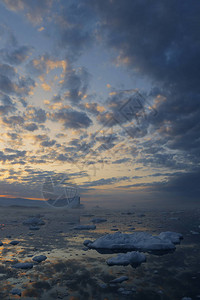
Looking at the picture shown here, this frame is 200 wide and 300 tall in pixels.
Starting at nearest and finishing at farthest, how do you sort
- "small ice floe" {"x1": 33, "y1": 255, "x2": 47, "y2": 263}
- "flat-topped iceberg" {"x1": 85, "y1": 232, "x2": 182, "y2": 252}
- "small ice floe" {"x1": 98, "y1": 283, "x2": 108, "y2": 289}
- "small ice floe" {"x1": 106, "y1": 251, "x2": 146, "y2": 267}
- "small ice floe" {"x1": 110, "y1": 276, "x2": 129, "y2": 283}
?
"small ice floe" {"x1": 98, "y1": 283, "x2": 108, "y2": 289}, "small ice floe" {"x1": 110, "y1": 276, "x2": 129, "y2": 283}, "small ice floe" {"x1": 106, "y1": 251, "x2": 146, "y2": 267}, "small ice floe" {"x1": 33, "y1": 255, "x2": 47, "y2": 263}, "flat-topped iceberg" {"x1": 85, "y1": 232, "x2": 182, "y2": 252}

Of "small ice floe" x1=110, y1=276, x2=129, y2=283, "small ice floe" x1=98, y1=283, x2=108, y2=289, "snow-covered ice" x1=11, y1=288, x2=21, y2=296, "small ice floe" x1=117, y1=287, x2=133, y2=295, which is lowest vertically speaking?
"small ice floe" x1=110, y1=276, x2=129, y2=283

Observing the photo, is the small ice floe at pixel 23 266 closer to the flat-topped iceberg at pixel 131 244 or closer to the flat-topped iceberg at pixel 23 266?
the flat-topped iceberg at pixel 23 266

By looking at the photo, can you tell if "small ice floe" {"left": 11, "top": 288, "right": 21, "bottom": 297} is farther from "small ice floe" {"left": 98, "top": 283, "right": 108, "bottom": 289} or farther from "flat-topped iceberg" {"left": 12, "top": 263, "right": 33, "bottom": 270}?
"small ice floe" {"left": 98, "top": 283, "right": 108, "bottom": 289}

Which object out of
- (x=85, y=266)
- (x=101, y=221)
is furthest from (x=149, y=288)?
(x=101, y=221)

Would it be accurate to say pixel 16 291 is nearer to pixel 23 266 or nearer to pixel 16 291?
pixel 16 291

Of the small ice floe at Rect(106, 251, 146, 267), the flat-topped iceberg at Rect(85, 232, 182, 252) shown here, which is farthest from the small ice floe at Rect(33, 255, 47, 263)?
the flat-topped iceberg at Rect(85, 232, 182, 252)

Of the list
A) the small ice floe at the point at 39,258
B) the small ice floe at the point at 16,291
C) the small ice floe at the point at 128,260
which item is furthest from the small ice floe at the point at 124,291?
the small ice floe at the point at 39,258

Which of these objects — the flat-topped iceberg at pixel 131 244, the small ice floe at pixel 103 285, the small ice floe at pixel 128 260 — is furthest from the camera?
the flat-topped iceberg at pixel 131 244

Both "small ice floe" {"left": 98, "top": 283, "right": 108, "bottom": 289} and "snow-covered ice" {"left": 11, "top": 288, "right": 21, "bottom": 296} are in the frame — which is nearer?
"snow-covered ice" {"left": 11, "top": 288, "right": 21, "bottom": 296}

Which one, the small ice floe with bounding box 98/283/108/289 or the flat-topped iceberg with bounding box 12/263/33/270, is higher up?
the small ice floe with bounding box 98/283/108/289

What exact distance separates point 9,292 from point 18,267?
3104 millimetres

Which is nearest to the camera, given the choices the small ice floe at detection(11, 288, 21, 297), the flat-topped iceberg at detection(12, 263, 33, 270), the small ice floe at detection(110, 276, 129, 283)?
the small ice floe at detection(11, 288, 21, 297)

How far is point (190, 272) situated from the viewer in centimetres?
989

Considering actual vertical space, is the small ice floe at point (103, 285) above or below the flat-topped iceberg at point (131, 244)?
above
